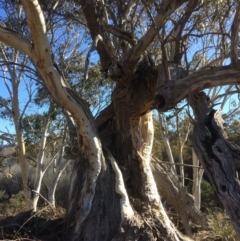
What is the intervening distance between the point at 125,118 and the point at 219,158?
8.71 feet

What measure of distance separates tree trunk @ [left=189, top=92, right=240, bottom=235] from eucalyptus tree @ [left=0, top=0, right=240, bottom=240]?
17 mm

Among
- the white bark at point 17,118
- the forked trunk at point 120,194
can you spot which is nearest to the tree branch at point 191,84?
the forked trunk at point 120,194

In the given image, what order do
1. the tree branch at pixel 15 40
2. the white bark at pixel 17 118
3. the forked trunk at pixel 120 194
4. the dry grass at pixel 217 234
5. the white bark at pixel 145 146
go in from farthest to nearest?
the white bark at pixel 17 118
the dry grass at pixel 217 234
the white bark at pixel 145 146
the tree branch at pixel 15 40
the forked trunk at pixel 120 194

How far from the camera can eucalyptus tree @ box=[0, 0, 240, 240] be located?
6145 mm

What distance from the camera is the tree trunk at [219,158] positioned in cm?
503

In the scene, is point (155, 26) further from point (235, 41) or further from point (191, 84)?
point (235, 41)

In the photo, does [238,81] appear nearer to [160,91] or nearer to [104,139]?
[160,91]

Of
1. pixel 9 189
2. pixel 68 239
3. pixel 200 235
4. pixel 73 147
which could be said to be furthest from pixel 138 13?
pixel 9 189

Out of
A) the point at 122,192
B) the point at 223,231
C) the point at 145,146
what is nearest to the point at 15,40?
the point at 122,192

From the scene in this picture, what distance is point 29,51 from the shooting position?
655cm

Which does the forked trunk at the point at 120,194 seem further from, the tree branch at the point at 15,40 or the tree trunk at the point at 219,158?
the tree branch at the point at 15,40

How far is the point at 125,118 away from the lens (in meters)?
7.75

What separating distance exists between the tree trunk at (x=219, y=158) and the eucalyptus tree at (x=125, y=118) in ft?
0.05

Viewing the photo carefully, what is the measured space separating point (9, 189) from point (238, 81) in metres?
22.2
